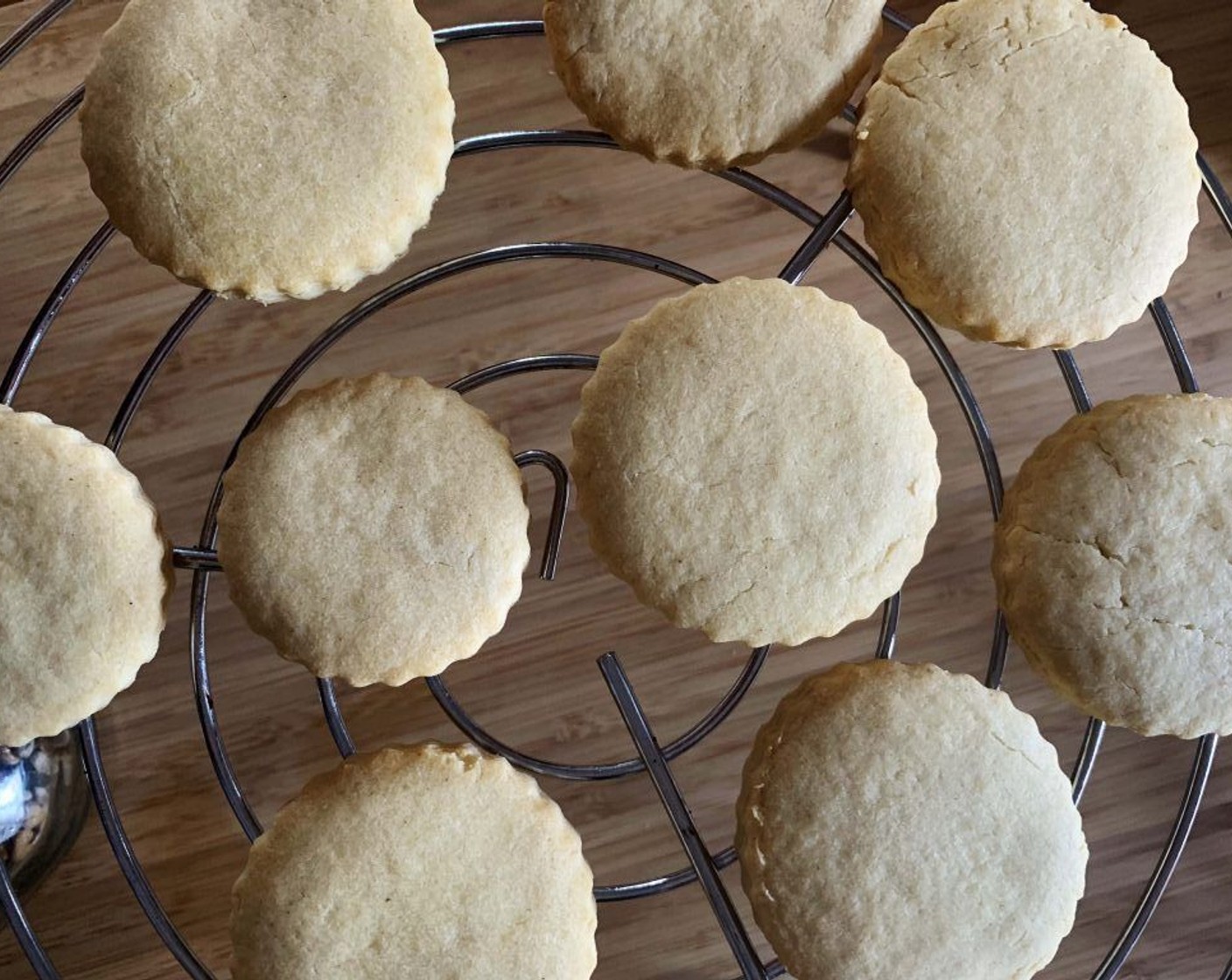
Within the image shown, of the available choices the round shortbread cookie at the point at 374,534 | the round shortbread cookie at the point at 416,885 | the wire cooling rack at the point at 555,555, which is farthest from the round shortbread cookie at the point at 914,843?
the round shortbread cookie at the point at 374,534

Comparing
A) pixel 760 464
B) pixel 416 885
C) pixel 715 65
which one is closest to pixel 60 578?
pixel 416 885

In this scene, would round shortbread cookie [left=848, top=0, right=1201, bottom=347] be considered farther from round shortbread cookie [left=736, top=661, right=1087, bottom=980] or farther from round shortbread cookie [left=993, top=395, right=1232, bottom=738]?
round shortbread cookie [left=736, top=661, right=1087, bottom=980]

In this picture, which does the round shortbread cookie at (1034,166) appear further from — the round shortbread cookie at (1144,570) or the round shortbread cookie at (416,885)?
the round shortbread cookie at (416,885)

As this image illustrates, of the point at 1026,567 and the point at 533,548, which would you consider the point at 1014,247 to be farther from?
the point at 533,548

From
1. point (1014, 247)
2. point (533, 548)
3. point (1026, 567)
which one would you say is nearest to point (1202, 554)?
point (1026, 567)

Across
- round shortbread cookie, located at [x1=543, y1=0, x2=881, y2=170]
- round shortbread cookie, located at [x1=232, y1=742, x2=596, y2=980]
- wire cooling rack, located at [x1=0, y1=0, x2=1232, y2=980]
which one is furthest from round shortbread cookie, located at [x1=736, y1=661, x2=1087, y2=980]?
round shortbread cookie, located at [x1=543, y1=0, x2=881, y2=170]

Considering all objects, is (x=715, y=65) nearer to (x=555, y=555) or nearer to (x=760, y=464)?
(x=760, y=464)
